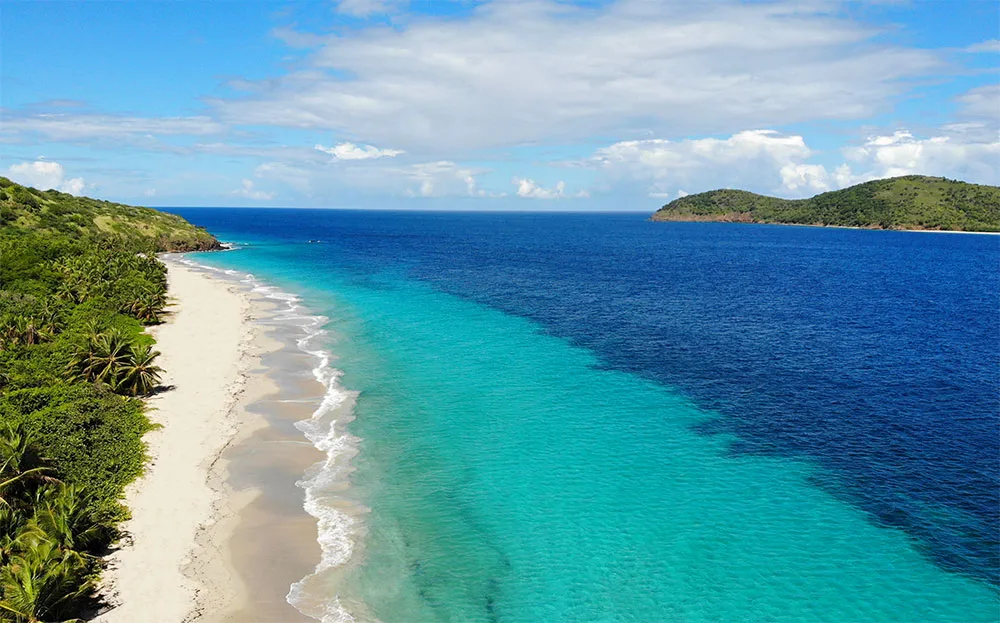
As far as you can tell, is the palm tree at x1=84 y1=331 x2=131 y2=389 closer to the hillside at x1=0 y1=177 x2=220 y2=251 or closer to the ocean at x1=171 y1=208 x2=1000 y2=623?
→ the ocean at x1=171 y1=208 x2=1000 y2=623

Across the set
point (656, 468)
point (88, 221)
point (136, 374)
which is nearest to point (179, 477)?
point (136, 374)

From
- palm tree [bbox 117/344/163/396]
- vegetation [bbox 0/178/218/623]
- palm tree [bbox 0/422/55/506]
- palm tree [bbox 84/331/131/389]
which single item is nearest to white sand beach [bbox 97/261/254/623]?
vegetation [bbox 0/178/218/623]

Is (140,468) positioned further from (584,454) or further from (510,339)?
(510,339)

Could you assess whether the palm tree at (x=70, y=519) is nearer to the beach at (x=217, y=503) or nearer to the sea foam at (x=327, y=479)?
the beach at (x=217, y=503)

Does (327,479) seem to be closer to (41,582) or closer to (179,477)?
(179,477)

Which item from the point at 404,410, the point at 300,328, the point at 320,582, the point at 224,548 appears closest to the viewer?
the point at 320,582

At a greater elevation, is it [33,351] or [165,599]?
[33,351]

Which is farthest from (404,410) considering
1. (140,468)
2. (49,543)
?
(49,543)
